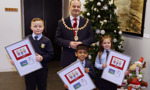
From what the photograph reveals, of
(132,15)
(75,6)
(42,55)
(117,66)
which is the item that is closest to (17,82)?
(42,55)

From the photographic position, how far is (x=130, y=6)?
152 inches

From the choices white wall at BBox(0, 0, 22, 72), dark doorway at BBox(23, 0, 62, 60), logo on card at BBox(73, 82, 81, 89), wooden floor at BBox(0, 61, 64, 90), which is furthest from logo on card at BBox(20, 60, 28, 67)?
dark doorway at BBox(23, 0, 62, 60)

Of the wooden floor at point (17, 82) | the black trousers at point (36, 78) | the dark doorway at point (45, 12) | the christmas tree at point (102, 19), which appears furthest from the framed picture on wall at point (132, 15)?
the dark doorway at point (45, 12)

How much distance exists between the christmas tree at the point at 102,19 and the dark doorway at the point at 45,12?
2.53m

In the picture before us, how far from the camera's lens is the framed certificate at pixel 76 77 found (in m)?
1.99

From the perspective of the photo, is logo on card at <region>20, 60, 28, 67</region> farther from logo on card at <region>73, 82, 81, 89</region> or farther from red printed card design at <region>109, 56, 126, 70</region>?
red printed card design at <region>109, 56, 126, 70</region>

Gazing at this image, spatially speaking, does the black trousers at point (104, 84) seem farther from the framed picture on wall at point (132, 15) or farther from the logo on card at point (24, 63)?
the framed picture on wall at point (132, 15)

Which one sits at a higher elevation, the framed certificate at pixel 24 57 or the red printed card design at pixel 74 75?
the framed certificate at pixel 24 57

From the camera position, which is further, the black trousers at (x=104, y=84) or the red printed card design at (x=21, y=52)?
the black trousers at (x=104, y=84)

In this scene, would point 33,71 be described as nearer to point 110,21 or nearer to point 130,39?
point 110,21

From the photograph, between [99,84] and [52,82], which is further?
[52,82]

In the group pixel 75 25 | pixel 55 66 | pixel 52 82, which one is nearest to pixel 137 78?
pixel 75 25

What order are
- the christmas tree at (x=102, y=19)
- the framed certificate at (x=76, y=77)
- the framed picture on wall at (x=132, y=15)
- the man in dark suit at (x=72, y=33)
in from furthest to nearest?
the christmas tree at (x=102, y=19)
the framed picture on wall at (x=132, y=15)
the man in dark suit at (x=72, y=33)
the framed certificate at (x=76, y=77)

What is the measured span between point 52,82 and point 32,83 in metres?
1.91
